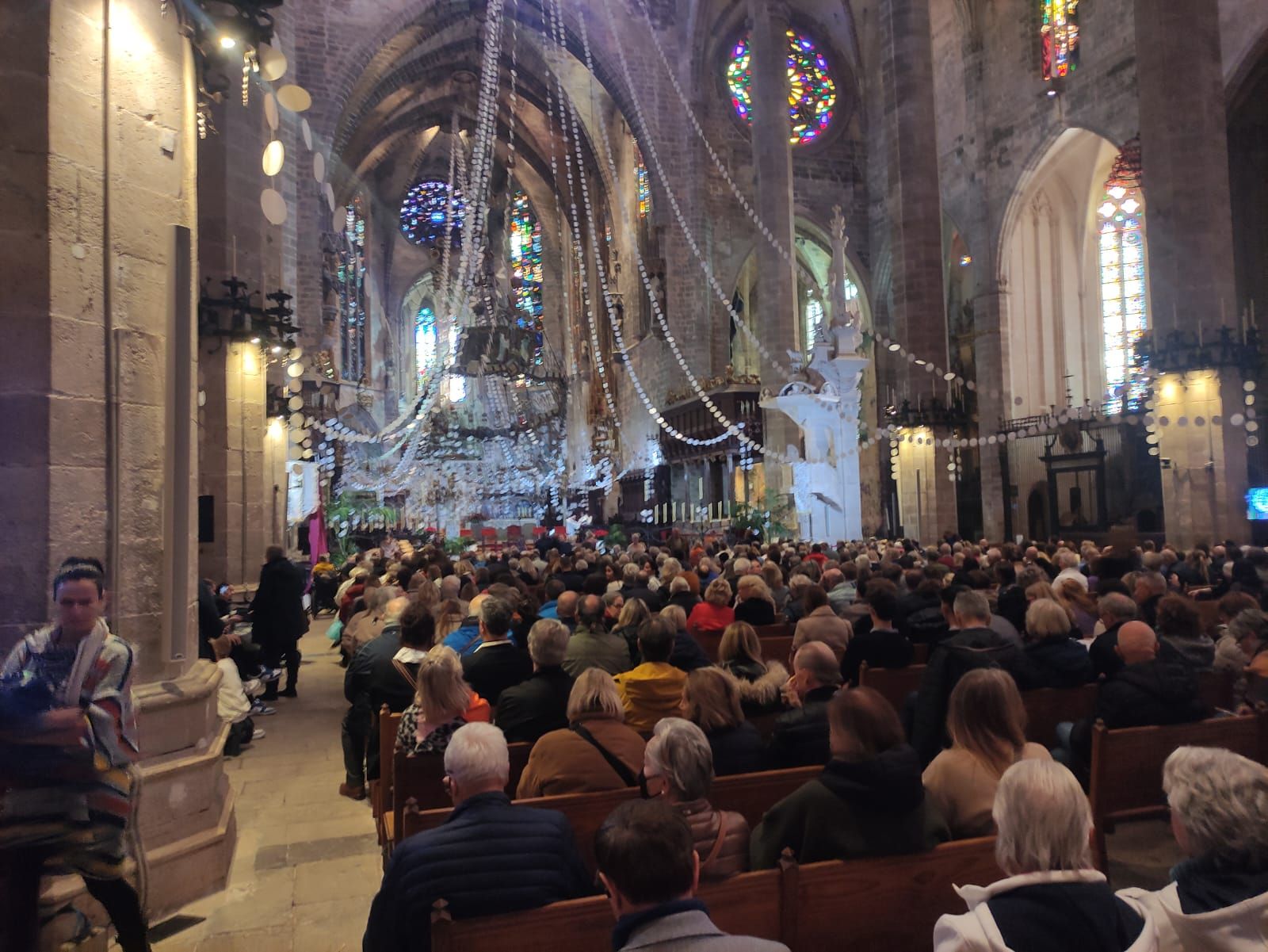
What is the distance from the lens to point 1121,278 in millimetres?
23078

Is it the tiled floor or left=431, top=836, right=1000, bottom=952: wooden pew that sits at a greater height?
left=431, top=836, right=1000, bottom=952: wooden pew

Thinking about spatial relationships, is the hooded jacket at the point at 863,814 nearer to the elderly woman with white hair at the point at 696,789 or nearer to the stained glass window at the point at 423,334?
the elderly woman with white hair at the point at 696,789

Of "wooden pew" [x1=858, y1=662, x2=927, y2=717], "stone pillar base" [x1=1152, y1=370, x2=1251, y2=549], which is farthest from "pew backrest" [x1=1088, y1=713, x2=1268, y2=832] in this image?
"stone pillar base" [x1=1152, y1=370, x2=1251, y2=549]

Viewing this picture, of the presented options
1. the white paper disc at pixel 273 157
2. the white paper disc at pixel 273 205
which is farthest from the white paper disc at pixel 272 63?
the white paper disc at pixel 273 205

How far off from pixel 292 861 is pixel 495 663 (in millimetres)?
1239

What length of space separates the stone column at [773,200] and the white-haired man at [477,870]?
16.3 m

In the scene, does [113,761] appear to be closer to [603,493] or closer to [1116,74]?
[1116,74]

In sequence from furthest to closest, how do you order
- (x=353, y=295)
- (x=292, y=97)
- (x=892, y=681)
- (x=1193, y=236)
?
(x=353, y=295), (x=1193, y=236), (x=292, y=97), (x=892, y=681)

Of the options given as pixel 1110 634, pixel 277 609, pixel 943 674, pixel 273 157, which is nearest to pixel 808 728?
pixel 943 674

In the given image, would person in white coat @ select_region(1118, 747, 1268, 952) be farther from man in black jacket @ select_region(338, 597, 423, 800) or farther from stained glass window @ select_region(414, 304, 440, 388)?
stained glass window @ select_region(414, 304, 440, 388)

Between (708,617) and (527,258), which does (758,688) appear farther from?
(527,258)

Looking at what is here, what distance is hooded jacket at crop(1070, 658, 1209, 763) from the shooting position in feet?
Answer: 11.8

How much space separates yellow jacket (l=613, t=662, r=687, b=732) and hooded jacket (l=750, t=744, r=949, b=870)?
1.59 m

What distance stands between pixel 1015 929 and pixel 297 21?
24.9 m
